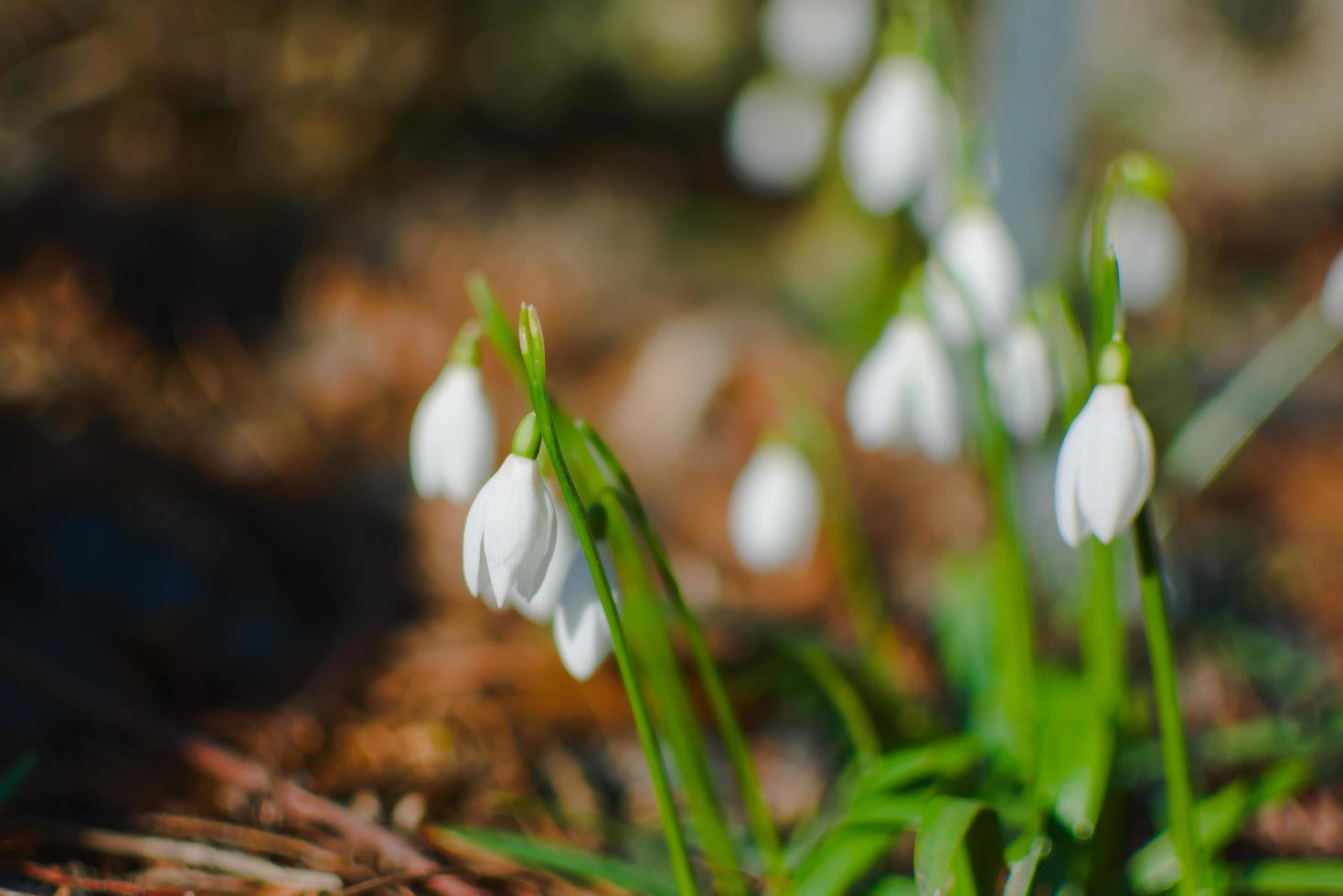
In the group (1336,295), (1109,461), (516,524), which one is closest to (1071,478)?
(1109,461)

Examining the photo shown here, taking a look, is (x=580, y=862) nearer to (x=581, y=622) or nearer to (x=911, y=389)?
(x=581, y=622)

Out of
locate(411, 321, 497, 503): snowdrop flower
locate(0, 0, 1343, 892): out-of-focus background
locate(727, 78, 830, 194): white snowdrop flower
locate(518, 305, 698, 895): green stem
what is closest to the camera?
locate(518, 305, 698, 895): green stem

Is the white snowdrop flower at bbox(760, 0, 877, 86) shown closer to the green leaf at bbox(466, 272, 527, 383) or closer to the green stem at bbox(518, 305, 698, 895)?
the green leaf at bbox(466, 272, 527, 383)

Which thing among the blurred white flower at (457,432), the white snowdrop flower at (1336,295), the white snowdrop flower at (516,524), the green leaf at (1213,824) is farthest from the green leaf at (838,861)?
the white snowdrop flower at (1336,295)

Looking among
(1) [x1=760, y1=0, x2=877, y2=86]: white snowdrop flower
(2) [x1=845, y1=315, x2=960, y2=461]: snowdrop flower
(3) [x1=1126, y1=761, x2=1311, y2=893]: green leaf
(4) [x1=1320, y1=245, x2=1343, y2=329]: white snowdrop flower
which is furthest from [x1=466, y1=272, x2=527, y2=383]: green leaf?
(1) [x1=760, y1=0, x2=877, y2=86]: white snowdrop flower

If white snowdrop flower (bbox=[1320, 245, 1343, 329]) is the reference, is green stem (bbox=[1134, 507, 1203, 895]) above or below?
below
